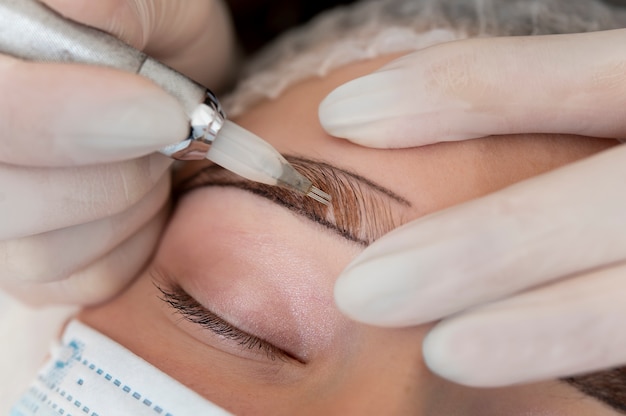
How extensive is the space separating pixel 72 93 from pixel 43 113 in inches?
2.1

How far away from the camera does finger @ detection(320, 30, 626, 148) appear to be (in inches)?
35.4

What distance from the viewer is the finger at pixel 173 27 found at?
821mm

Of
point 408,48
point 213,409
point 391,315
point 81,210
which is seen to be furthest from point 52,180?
point 408,48

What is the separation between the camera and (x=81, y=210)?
94 centimetres

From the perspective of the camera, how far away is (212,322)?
0.97 m

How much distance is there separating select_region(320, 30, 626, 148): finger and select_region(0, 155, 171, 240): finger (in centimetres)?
39

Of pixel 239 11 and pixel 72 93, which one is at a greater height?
pixel 239 11

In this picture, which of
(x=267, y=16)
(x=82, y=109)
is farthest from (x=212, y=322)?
(x=267, y=16)

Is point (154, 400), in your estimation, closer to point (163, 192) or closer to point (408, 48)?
point (163, 192)

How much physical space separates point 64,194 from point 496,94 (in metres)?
0.73

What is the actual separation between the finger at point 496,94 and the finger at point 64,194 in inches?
15.2

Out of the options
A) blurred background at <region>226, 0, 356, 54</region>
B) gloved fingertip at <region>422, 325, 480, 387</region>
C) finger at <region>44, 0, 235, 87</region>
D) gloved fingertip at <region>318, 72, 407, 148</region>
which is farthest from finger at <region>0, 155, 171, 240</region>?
blurred background at <region>226, 0, 356, 54</region>

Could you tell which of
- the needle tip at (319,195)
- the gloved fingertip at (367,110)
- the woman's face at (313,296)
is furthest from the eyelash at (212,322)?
the gloved fingertip at (367,110)

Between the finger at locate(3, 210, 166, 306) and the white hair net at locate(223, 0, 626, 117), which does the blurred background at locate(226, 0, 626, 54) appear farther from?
the finger at locate(3, 210, 166, 306)
